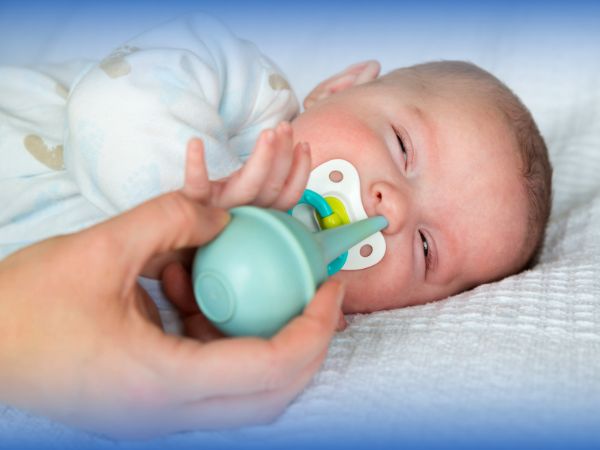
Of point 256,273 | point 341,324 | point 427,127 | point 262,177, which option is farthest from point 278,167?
point 427,127

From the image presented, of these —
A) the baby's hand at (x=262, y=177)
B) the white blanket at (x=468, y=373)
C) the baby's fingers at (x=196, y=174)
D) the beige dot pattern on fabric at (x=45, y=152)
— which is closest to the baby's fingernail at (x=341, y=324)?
the white blanket at (x=468, y=373)

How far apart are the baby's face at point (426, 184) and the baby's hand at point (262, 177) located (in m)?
0.20

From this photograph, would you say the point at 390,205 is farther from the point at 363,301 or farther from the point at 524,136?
the point at 524,136

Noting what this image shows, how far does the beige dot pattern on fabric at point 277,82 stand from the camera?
1511mm

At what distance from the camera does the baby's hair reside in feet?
4.34

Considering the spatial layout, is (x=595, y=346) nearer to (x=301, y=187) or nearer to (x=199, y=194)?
(x=301, y=187)

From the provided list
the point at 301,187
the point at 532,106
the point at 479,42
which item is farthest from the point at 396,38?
the point at 301,187

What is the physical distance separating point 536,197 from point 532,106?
0.71 meters

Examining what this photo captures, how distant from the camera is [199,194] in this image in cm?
89

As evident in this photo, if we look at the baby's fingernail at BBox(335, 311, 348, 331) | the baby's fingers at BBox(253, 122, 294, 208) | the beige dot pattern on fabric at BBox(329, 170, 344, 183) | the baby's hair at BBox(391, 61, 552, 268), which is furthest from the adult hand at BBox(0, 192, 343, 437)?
the baby's hair at BBox(391, 61, 552, 268)

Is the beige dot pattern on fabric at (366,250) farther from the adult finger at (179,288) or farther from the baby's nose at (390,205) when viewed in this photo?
the adult finger at (179,288)

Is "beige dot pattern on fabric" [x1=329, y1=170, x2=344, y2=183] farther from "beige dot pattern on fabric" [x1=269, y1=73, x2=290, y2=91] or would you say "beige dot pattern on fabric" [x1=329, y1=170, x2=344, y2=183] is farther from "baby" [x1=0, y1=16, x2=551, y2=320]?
"beige dot pattern on fabric" [x1=269, y1=73, x2=290, y2=91]

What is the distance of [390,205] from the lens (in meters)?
1.12

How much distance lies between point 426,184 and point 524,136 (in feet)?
0.84
